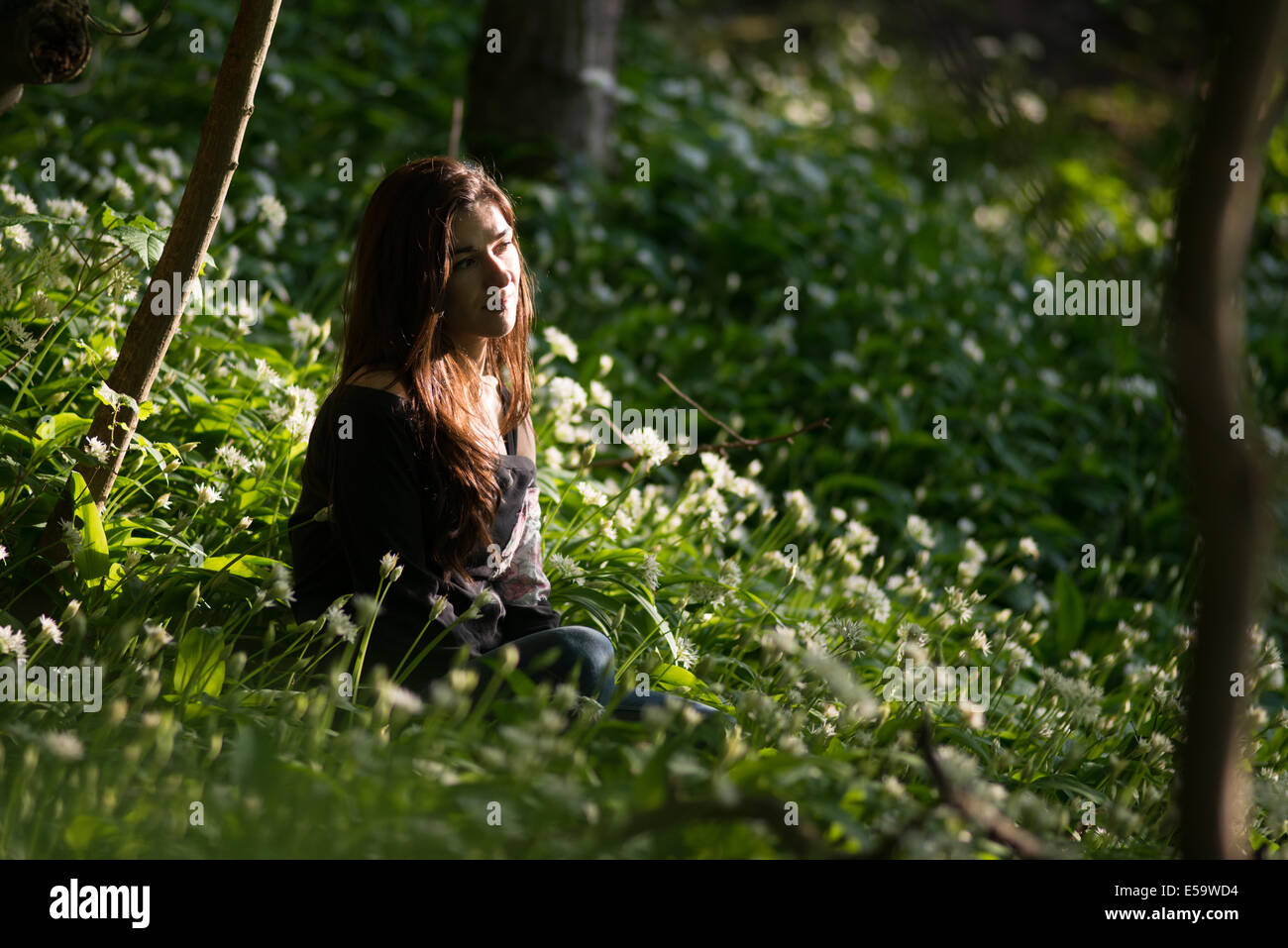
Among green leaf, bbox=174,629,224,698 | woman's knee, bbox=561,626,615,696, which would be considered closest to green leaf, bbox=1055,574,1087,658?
woman's knee, bbox=561,626,615,696

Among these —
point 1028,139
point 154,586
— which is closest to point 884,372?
point 154,586

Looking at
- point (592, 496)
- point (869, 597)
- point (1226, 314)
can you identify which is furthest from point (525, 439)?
point (1226, 314)

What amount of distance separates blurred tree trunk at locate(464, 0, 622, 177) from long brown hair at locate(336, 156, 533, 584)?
3.54 m

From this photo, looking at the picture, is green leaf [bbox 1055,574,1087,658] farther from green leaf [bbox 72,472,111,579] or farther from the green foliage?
green leaf [bbox 72,472,111,579]

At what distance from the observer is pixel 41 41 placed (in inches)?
107

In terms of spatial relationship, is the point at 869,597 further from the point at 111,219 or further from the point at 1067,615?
the point at 111,219

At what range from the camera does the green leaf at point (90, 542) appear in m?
2.40

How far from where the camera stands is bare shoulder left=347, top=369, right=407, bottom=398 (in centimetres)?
249

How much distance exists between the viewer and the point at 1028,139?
1.21 m

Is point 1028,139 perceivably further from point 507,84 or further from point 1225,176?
point 507,84

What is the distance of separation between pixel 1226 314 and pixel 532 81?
536 centimetres

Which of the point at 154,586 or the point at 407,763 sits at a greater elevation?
the point at 154,586

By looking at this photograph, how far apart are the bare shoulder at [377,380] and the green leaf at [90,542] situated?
2.06 ft
